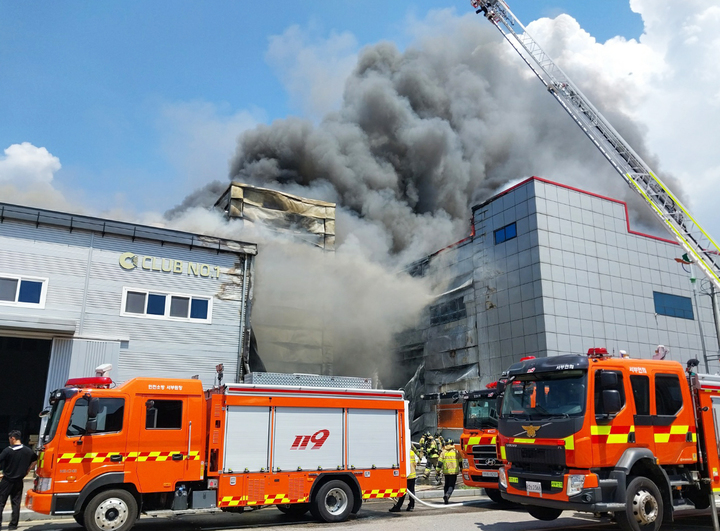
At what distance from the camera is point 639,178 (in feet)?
88.2

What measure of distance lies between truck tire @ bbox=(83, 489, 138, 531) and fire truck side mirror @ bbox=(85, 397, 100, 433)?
2.92ft

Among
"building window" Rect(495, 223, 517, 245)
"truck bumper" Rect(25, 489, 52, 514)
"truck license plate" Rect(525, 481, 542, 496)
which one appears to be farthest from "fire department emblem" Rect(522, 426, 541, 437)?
"building window" Rect(495, 223, 517, 245)

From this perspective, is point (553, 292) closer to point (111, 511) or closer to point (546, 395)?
point (546, 395)

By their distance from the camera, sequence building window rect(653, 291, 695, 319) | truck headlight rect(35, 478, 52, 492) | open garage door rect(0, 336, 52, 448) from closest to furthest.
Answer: truck headlight rect(35, 478, 52, 492) < open garage door rect(0, 336, 52, 448) < building window rect(653, 291, 695, 319)

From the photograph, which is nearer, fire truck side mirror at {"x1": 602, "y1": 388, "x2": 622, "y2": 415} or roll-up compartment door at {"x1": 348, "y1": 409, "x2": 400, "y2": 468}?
fire truck side mirror at {"x1": 602, "y1": 388, "x2": 622, "y2": 415}

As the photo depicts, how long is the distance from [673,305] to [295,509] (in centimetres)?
2091

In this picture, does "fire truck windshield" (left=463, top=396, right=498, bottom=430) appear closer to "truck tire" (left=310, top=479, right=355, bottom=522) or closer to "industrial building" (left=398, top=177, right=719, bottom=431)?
"truck tire" (left=310, top=479, right=355, bottom=522)

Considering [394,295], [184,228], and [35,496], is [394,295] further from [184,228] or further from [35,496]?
[35,496]

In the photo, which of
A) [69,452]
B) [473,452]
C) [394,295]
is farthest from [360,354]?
[69,452]

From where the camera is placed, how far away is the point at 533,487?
7129 mm

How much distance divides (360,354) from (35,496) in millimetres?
22391

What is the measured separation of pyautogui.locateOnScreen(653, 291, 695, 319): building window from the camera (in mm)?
23625

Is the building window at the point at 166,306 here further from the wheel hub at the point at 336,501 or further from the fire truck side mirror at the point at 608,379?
the fire truck side mirror at the point at 608,379

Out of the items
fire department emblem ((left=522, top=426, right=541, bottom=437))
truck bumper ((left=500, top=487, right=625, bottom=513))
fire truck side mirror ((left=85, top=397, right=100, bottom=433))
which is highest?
fire truck side mirror ((left=85, top=397, right=100, bottom=433))
